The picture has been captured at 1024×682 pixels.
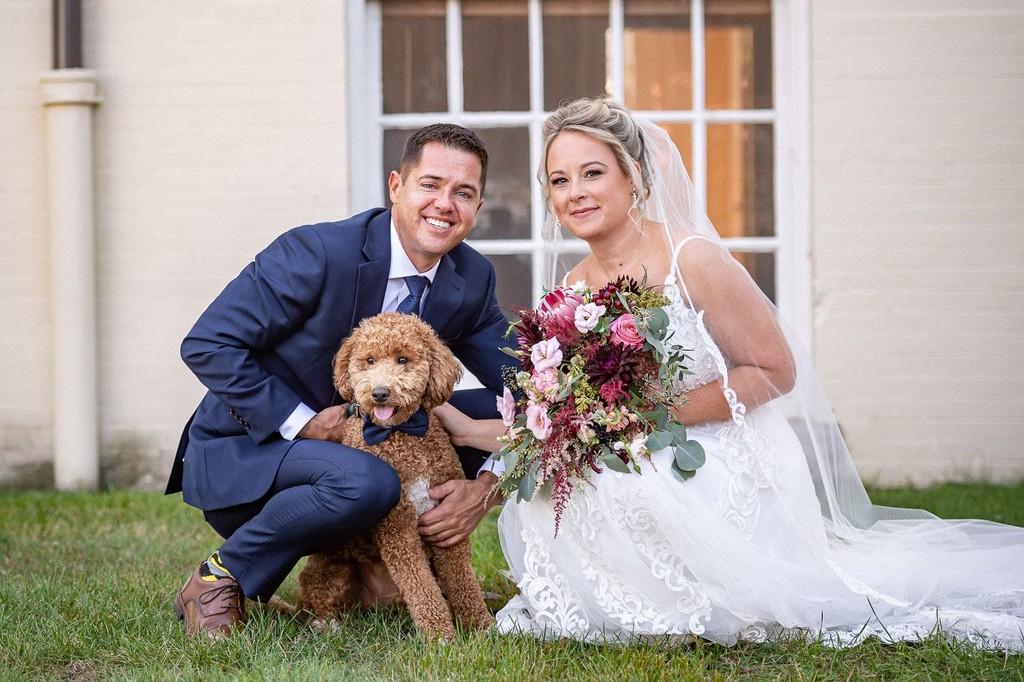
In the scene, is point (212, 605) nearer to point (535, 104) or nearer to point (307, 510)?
point (307, 510)

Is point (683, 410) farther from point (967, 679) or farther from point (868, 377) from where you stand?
point (868, 377)

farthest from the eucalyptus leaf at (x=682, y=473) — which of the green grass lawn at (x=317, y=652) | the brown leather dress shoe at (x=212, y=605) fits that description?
the brown leather dress shoe at (x=212, y=605)

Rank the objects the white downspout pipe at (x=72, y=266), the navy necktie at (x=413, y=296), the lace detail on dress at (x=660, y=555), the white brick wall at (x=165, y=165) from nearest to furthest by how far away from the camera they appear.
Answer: the lace detail on dress at (x=660, y=555)
the navy necktie at (x=413, y=296)
the white downspout pipe at (x=72, y=266)
the white brick wall at (x=165, y=165)

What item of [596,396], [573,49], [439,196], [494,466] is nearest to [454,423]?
[494,466]

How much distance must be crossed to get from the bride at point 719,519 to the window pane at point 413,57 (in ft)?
7.68

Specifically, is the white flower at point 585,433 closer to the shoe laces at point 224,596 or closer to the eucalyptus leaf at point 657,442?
the eucalyptus leaf at point 657,442

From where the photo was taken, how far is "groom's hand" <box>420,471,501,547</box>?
2.94m

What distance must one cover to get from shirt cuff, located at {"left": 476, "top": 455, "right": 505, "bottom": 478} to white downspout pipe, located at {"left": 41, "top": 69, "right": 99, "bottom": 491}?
107 inches

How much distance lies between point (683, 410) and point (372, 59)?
10.4 ft

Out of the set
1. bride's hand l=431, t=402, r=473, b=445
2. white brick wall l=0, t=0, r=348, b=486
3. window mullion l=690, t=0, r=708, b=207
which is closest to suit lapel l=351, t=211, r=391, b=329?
bride's hand l=431, t=402, r=473, b=445

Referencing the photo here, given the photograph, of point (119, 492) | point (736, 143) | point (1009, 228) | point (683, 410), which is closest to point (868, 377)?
point (1009, 228)

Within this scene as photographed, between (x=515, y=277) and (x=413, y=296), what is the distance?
231 centimetres

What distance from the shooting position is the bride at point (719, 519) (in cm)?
271

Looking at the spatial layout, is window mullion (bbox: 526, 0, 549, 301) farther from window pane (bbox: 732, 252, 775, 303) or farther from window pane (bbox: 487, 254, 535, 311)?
window pane (bbox: 732, 252, 775, 303)
